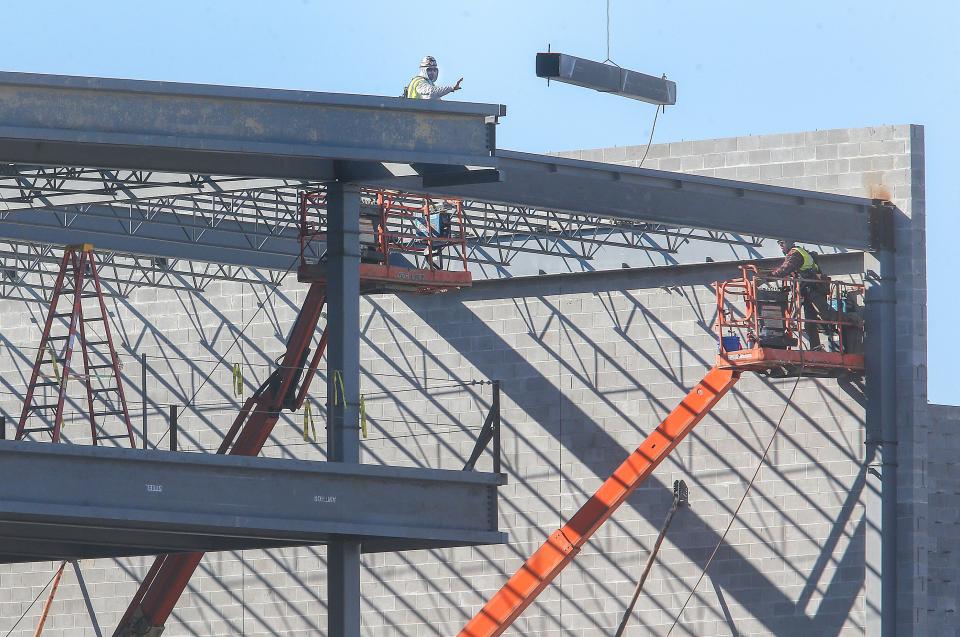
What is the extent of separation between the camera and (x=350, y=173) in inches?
1070

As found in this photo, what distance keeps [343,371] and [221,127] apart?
394 cm

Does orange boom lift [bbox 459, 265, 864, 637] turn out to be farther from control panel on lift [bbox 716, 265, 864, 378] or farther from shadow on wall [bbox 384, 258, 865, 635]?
shadow on wall [bbox 384, 258, 865, 635]

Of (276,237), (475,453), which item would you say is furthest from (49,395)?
(475,453)

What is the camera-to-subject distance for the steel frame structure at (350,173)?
2456 cm

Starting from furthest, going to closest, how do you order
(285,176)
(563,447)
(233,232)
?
1. (563,447)
2. (233,232)
3. (285,176)

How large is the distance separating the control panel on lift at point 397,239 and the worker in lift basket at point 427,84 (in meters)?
1.77

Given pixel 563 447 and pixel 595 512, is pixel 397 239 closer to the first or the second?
pixel 563 447

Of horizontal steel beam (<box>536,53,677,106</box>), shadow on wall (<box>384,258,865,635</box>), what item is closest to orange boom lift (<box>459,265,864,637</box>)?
shadow on wall (<box>384,258,865,635</box>)

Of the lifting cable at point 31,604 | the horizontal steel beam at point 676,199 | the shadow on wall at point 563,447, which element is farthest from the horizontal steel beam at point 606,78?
the lifting cable at point 31,604

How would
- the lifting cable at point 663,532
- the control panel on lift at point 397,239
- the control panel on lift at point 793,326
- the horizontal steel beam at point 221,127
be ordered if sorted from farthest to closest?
the lifting cable at point 663,532 → the control panel on lift at point 793,326 → the control panel on lift at point 397,239 → the horizontal steel beam at point 221,127

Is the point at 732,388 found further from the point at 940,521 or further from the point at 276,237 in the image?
the point at 276,237

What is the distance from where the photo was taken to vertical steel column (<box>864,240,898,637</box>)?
34844 millimetres

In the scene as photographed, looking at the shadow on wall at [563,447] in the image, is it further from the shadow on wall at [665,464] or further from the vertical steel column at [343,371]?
the vertical steel column at [343,371]

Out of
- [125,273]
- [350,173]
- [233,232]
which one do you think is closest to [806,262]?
[350,173]
